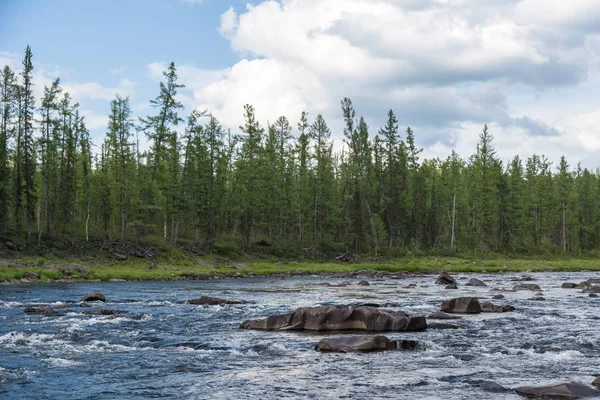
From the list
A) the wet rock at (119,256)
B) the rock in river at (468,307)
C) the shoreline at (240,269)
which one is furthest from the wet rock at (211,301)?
the wet rock at (119,256)

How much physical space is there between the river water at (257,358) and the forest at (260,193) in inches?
1797

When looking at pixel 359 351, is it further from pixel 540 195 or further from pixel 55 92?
pixel 540 195

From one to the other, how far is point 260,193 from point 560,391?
249 ft

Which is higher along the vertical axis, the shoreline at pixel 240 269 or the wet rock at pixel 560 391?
the wet rock at pixel 560 391

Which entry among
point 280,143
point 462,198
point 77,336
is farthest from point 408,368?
point 462,198

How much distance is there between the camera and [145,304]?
3306cm

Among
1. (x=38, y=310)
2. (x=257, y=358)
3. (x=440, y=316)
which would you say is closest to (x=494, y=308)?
(x=440, y=316)

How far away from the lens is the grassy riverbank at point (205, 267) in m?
52.8

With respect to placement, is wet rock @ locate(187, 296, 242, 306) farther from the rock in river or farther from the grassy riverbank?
the grassy riverbank

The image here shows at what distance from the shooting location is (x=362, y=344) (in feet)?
59.7

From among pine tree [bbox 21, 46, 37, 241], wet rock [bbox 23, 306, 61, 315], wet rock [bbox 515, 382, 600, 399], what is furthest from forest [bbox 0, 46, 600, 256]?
wet rock [bbox 515, 382, 600, 399]

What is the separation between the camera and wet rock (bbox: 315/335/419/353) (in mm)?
18062

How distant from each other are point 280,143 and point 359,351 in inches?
3225

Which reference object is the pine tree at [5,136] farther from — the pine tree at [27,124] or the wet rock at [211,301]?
the wet rock at [211,301]
